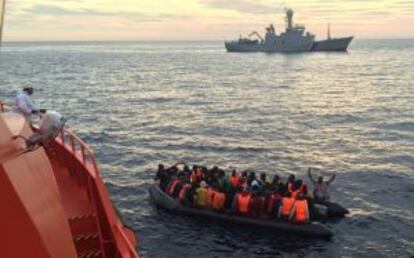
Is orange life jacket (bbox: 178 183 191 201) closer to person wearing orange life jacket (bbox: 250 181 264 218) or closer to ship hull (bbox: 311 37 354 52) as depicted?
person wearing orange life jacket (bbox: 250 181 264 218)

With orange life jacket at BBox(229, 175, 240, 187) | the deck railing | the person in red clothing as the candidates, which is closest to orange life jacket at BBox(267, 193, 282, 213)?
the person in red clothing

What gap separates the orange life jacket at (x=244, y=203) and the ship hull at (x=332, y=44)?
143 meters

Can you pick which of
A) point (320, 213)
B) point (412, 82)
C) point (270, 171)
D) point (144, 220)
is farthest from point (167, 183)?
point (412, 82)

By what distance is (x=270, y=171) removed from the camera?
31.6 meters

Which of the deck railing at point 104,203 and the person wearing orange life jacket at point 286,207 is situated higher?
the deck railing at point 104,203

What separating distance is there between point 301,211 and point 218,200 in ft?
11.0

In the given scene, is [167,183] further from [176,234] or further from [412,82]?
[412,82]

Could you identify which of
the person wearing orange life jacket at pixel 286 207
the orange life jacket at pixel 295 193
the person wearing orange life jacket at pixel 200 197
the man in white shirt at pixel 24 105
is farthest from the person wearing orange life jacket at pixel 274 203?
the man in white shirt at pixel 24 105

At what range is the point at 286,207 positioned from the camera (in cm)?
2117

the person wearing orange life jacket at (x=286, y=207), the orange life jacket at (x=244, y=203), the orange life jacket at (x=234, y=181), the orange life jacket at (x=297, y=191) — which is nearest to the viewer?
the person wearing orange life jacket at (x=286, y=207)

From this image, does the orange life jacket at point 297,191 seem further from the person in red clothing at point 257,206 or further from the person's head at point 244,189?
the person's head at point 244,189

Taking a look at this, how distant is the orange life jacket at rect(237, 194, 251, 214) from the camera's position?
21781mm

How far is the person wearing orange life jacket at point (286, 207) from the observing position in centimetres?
2108

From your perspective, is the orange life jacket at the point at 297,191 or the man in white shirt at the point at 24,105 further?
the orange life jacket at the point at 297,191
